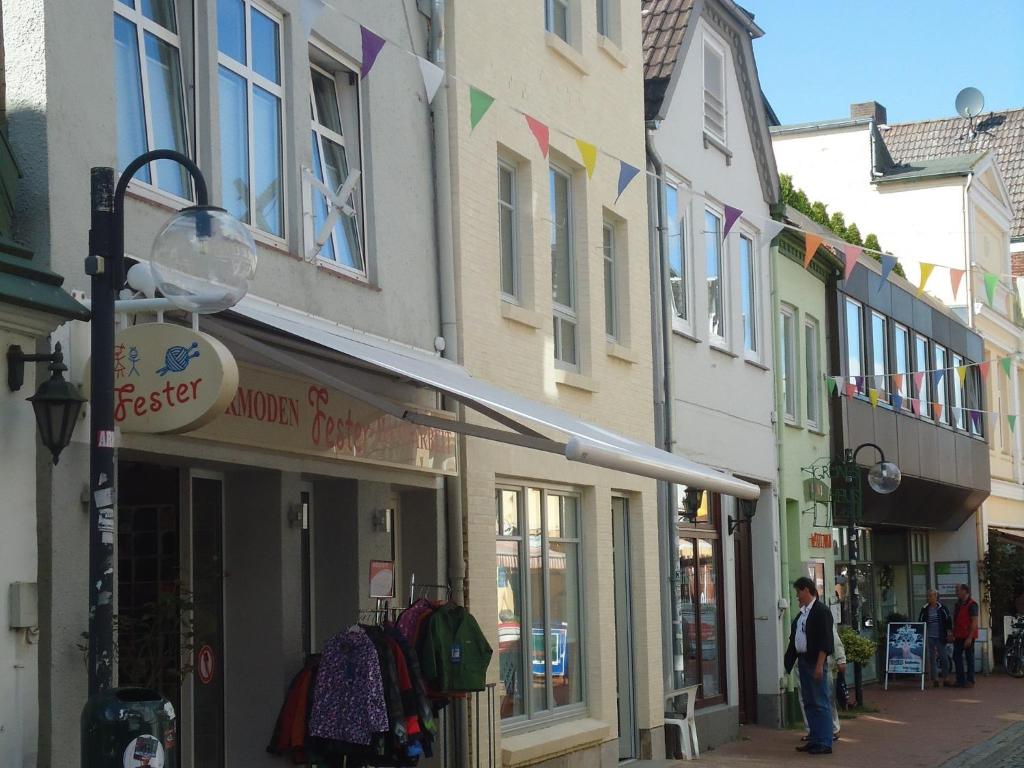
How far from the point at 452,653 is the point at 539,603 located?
3338 millimetres

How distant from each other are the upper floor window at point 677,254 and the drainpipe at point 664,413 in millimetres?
551

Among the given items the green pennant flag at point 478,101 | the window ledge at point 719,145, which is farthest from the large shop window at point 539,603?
the window ledge at point 719,145

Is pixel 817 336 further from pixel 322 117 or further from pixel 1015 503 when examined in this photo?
pixel 1015 503

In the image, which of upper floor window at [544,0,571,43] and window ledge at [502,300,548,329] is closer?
window ledge at [502,300,548,329]

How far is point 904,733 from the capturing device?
19.5 m

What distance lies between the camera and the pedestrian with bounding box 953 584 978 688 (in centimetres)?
2808

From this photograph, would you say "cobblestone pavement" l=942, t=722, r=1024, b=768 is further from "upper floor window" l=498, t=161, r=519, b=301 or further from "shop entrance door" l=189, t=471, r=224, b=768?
"shop entrance door" l=189, t=471, r=224, b=768

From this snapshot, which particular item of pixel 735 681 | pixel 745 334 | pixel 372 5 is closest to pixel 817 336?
pixel 745 334

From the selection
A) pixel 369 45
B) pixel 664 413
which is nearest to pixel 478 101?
pixel 369 45

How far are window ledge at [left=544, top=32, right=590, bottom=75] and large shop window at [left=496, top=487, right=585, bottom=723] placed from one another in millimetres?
3969

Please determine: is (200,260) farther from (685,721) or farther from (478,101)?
(685,721)

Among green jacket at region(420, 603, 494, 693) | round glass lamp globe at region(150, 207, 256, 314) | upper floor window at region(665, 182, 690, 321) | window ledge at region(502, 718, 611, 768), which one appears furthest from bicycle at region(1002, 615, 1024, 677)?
round glass lamp globe at region(150, 207, 256, 314)

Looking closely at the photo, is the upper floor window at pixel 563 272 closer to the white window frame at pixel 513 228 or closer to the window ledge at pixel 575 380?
the window ledge at pixel 575 380

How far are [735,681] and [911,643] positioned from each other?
31.4ft
